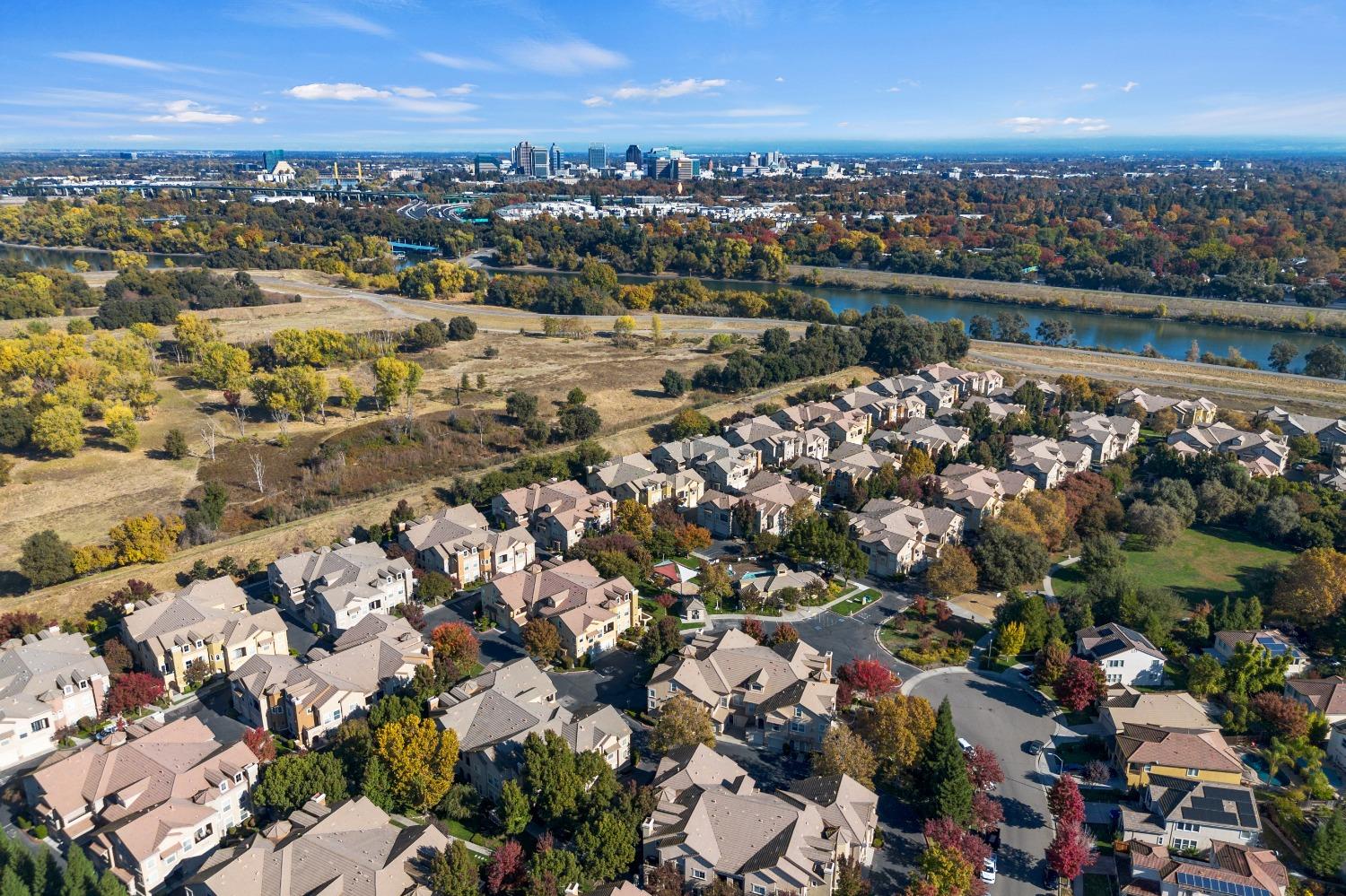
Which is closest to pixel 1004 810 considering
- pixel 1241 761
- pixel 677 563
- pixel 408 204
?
pixel 1241 761

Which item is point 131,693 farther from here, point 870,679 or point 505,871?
point 870,679

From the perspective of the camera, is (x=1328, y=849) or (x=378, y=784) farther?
(x=378, y=784)

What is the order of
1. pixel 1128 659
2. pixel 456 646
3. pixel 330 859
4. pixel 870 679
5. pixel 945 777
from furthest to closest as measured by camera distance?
pixel 1128 659 → pixel 456 646 → pixel 870 679 → pixel 945 777 → pixel 330 859

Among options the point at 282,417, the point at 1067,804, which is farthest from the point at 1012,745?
the point at 282,417

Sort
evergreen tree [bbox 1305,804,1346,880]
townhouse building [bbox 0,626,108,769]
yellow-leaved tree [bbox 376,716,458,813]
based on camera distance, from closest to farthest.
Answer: evergreen tree [bbox 1305,804,1346,880], yellow-leaved tree [bbox 376,716,458,813], townhouse building [bbox 0,626,108,769]

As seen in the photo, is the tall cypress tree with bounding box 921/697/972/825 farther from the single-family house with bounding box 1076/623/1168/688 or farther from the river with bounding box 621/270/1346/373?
the river with bounding box 621/270/1346/373

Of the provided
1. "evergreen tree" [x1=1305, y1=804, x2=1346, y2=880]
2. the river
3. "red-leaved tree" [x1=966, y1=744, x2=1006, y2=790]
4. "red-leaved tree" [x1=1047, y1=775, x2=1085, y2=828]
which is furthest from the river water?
"red-leaved tree" [x1=966, y1=744, x2=1006, y2=790]

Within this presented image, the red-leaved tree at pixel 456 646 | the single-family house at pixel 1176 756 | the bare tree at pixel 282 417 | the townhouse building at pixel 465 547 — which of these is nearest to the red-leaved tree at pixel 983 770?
the single-family house at pixel 1176 756
